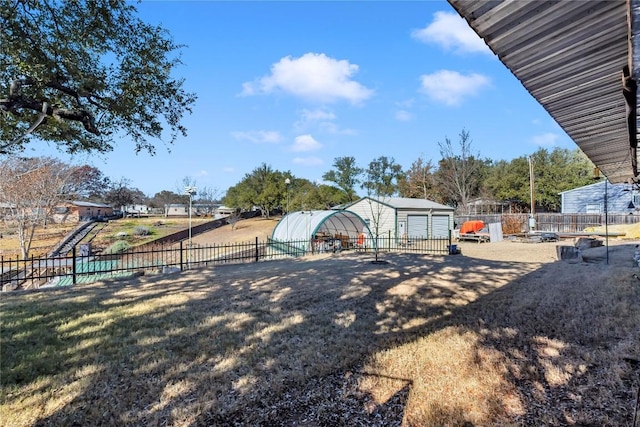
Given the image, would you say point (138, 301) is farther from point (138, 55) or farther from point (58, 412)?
point (138, 55)

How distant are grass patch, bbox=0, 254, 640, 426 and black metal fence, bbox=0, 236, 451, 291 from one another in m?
4.01

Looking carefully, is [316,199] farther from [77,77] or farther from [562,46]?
[562,46]

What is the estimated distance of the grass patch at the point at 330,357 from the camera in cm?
268

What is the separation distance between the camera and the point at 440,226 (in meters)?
23.6

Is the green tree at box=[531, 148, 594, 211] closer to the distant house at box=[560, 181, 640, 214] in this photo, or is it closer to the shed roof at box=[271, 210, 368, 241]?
the distant house at box=[560, 181, 640, 214]

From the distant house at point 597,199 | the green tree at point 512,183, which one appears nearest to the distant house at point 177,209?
the green tree at point 512,183

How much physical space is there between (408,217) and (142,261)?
52.9 ft

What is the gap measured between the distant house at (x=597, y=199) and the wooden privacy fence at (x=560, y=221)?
3.70ft

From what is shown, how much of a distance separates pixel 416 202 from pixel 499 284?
56.3ft

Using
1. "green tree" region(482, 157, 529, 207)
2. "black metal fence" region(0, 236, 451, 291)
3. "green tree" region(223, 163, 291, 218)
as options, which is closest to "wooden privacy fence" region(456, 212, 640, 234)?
"black metal fence" region(0, 236, 451, 291)

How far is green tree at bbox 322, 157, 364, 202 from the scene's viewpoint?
Answer: 1823 inches

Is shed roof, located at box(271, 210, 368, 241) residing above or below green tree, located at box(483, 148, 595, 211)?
below

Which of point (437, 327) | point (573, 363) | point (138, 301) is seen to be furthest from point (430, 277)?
point (138, 301)

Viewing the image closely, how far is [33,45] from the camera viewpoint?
243 inches
